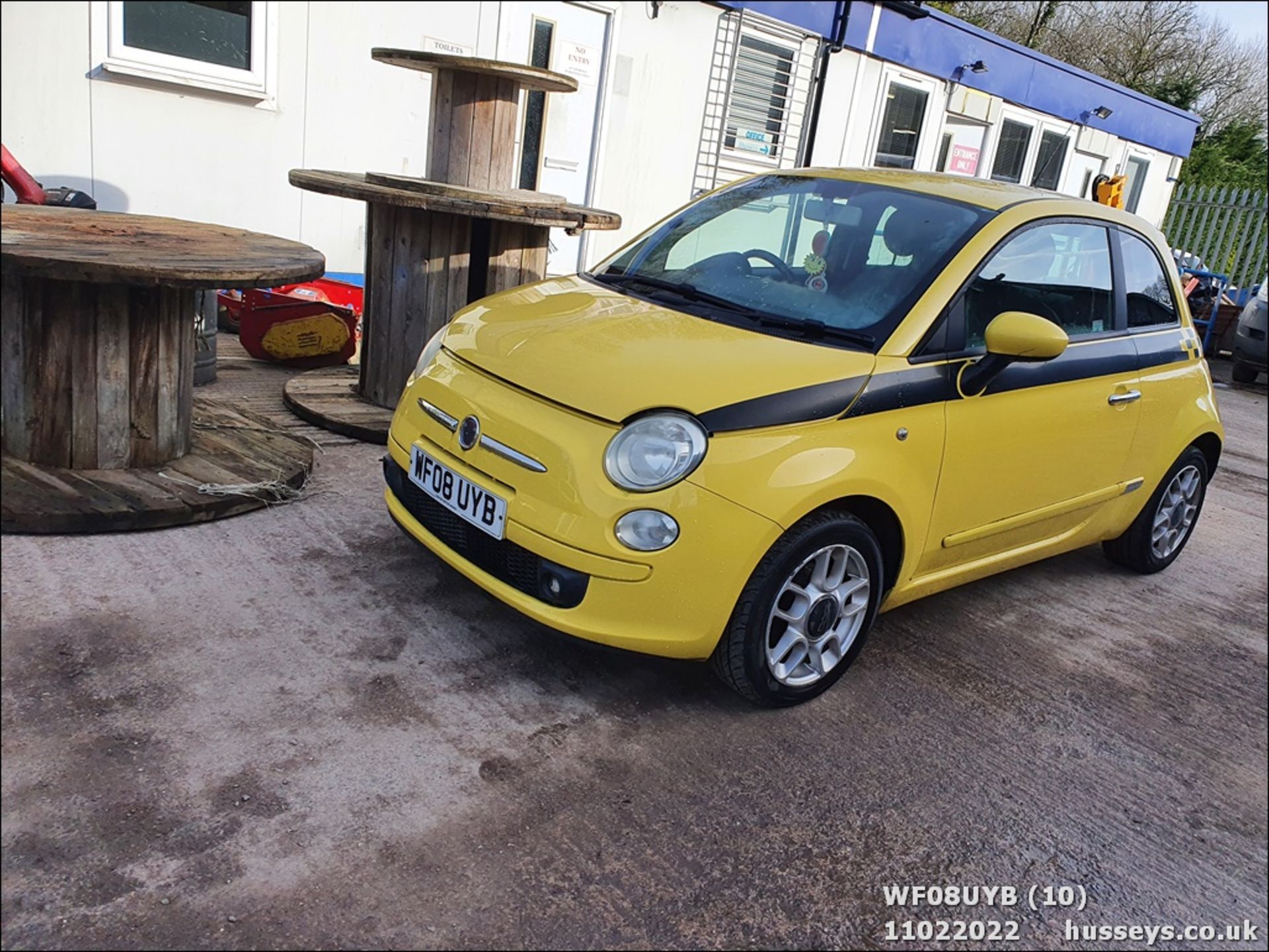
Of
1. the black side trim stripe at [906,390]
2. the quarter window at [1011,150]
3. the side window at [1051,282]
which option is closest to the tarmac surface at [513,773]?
the black side trim stripe at [906,390]

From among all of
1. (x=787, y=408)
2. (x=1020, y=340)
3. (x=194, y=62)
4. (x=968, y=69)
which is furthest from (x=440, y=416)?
(x=968, y=69)

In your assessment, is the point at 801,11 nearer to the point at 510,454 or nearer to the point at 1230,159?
the point at 510,454

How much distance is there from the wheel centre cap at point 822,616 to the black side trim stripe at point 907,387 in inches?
21.6

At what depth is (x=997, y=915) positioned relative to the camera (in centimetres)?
230

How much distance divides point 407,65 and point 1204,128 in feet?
57.9

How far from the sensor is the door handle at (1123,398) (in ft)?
12.3

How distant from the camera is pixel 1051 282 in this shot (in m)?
3.61

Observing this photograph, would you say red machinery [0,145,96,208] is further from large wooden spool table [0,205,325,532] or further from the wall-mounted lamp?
the wall-mounted lamp

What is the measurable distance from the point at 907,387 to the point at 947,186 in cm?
114

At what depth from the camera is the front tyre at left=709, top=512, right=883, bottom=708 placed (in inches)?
109

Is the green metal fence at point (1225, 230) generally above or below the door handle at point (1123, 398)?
above

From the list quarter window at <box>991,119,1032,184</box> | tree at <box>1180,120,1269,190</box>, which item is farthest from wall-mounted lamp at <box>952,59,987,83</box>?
tree at <box>1180,120,1269,190</box>

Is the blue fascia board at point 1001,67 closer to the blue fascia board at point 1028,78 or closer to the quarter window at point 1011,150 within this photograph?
the blue fascia board at point 1028,78

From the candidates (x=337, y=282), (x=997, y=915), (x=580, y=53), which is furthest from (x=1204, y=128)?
(x=997, y=915)
